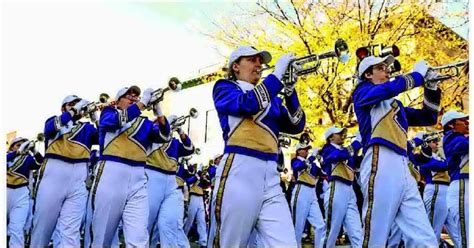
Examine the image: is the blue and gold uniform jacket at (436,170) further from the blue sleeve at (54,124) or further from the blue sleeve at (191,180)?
the blue sleeve at (191,180)

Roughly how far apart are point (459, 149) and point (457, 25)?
993 centimetres

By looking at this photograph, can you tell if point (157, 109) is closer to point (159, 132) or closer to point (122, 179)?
point (159, 132)

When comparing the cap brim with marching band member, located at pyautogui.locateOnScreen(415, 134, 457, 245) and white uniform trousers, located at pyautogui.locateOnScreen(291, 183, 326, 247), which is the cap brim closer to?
marching band member, located at pyautogui.locateOnScreen(415, 134, 457, 245)

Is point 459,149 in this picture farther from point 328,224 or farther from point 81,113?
point 81,113

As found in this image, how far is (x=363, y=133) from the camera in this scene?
598 cm

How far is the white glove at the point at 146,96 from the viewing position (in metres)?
7.01

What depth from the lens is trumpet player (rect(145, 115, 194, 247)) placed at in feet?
30.1

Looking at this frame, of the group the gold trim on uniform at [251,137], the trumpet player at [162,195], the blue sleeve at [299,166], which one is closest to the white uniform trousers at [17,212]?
the trumpet player at [162,195]

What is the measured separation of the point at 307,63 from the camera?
17.6ft

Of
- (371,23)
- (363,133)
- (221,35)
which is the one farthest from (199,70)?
(363,133)

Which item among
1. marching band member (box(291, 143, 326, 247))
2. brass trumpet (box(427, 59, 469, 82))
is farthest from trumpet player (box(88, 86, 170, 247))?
marching band member (box(291, 143, 326, 247))

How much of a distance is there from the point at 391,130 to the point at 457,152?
1.99 m

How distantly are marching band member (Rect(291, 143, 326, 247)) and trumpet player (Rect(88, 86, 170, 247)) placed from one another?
4.30 m

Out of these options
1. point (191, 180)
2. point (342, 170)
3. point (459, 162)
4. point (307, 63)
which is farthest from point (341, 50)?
point (191, 180)
